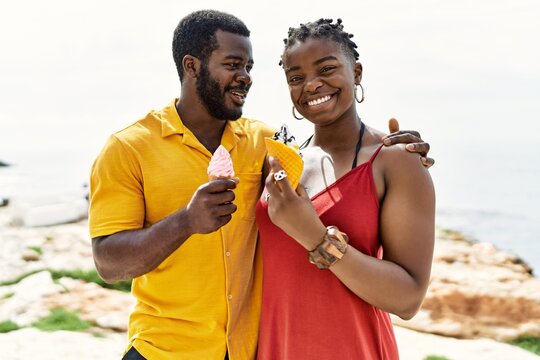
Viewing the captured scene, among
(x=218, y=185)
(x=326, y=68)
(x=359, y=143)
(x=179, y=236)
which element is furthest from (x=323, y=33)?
(x=179, y=236)

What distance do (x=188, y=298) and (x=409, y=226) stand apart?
1.11m

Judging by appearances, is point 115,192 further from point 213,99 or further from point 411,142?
point 411,142

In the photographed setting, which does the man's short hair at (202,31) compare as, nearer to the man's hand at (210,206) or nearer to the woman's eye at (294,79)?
the woman's eye at (294,79)

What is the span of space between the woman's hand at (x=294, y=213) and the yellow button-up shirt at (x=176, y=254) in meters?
0.53

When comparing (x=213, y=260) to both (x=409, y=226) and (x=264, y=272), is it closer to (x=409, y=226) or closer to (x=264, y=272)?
(x=264, y=272)

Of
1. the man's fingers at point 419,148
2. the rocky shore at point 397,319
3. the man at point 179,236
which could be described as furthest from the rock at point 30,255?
the man's fingers at point 419,148

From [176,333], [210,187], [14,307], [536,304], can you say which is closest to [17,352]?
[14,307]

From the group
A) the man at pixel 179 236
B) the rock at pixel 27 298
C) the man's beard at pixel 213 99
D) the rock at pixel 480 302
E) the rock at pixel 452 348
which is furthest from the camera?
the rock at pixel 480 302

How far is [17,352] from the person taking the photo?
20.8ft

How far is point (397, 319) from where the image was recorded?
769 centimetres

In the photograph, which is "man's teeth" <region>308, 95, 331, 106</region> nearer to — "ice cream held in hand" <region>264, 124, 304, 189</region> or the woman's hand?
"ice cream held in hand" <region>264, 124, 304, 189</region>

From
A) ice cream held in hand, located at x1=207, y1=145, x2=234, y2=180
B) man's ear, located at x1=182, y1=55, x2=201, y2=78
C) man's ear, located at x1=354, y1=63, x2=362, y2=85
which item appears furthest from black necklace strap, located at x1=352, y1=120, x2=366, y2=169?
man's ear, located at x1=182, y1=55, x2=201, y2=78

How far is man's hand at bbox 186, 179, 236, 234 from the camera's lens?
2537mm

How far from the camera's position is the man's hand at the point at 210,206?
254cm
